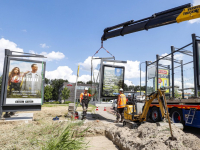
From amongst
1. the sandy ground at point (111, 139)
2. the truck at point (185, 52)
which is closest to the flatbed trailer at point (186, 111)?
the truck at point (185, 52)

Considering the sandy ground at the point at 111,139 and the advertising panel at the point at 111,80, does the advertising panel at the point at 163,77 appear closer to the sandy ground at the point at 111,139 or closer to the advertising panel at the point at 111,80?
the advertising panel at the point at 111,80

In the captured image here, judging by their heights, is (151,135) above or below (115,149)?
above

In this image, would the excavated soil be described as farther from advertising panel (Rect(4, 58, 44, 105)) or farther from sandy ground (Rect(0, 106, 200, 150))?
advertising panel (Rect(4, 58, 44, 105))

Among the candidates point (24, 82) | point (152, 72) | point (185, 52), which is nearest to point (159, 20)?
point (185, 52)

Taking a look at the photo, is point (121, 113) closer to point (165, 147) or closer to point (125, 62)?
point (125, 62)

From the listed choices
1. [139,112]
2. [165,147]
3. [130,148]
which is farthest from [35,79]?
[165,147]

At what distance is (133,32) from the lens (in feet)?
33.9

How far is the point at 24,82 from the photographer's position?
8.99 meters

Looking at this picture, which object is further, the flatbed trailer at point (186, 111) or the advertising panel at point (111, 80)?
the advertising panel at point (111, 80)

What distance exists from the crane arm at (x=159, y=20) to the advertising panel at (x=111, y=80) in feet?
7.67

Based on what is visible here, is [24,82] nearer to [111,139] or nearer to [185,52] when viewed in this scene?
[111,139]

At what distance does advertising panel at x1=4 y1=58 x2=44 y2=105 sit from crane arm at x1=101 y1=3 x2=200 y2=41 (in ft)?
17.7

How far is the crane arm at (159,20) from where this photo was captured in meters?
7.84

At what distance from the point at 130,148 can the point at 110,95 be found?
710 centimetres
